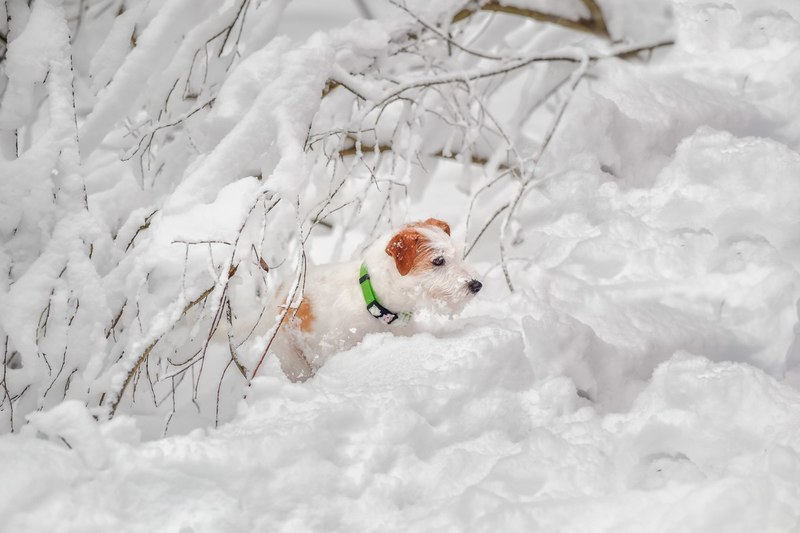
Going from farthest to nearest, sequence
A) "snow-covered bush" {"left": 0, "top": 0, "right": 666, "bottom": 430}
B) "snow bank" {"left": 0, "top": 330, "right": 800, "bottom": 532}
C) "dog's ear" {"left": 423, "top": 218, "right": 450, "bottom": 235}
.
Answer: "dog's ear" {"left": 423, "top": 218, "right": 450, "bottom": 235} < "snow-covered bush" {"left": 0, "top": 0, "right": 666, "bottom": 430} < "snow bank" {"left": 0, "top": 330, "right": 800, "bottom": 532}

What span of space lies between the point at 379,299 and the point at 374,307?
0.04 metres

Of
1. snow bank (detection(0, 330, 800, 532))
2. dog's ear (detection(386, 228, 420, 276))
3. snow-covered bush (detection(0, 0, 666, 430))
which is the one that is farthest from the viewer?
dog's ear (detection(386, 228, 420, 276))

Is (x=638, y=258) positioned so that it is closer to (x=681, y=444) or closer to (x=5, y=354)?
(x=681, y=444)

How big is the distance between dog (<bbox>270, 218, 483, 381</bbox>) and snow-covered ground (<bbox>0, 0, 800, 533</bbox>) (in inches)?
5.2

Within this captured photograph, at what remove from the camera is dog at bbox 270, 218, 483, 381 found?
2.92 m

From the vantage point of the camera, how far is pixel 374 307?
2932mm

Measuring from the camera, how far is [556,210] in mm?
3889

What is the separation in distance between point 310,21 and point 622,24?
2845 mm

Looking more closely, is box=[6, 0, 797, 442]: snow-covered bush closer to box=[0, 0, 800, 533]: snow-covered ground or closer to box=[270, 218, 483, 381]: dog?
box=[0, 0, 800, 533]: snow-covered ground

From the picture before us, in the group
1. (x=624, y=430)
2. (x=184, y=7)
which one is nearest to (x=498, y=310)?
(x=624, y=430)

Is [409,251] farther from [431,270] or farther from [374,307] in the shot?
[374,307]

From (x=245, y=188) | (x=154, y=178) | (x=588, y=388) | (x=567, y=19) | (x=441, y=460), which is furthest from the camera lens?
(x=567, y=19)

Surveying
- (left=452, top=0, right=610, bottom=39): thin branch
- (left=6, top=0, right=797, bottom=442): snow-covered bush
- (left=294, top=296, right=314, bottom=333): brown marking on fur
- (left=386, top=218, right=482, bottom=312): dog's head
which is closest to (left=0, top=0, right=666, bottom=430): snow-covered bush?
(left=6, top=0, right=797, bottom=442): snow-covered bush

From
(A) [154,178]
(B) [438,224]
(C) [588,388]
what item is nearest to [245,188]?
(A) [154,178]
